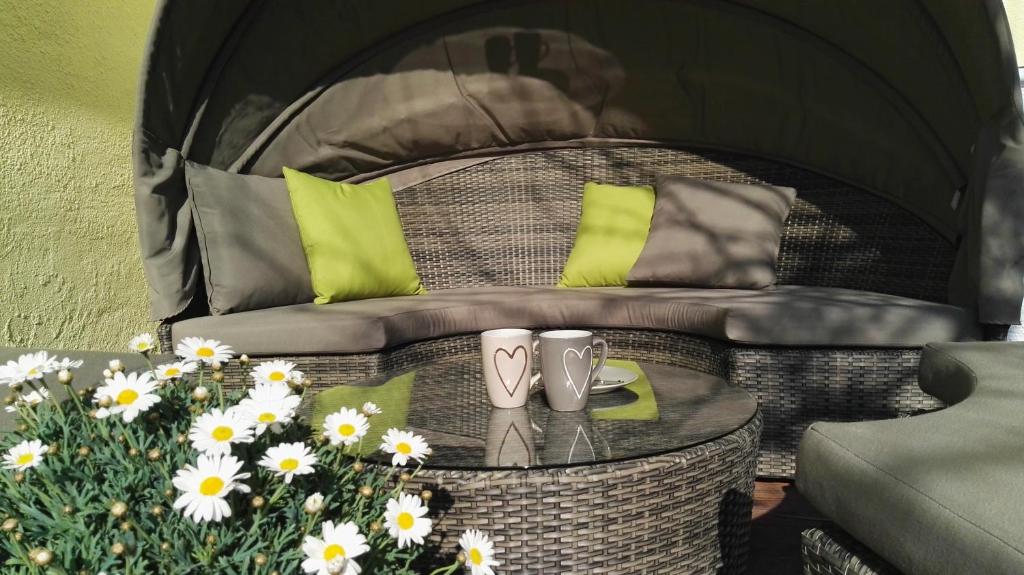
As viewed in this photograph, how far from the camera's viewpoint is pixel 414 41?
3271mm

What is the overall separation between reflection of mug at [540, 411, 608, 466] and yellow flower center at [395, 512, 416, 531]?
0.33 m

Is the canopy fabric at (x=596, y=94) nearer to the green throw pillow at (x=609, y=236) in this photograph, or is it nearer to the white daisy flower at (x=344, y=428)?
the green throw pillow at (x=609, y=236)

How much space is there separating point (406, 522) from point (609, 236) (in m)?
2.58

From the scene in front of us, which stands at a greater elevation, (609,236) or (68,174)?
(68,174)

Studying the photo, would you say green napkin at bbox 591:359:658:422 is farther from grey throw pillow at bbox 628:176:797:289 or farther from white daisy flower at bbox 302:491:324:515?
grey throw pillow at bbox 628:176:797:289

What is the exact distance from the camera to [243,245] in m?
2.52

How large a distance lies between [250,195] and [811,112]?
2387 millimetres

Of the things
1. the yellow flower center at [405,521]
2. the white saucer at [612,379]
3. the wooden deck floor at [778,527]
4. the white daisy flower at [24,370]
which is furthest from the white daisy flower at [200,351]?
the wooden deck floor at [778,527]

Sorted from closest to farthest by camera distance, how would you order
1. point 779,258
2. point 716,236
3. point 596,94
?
point 716,236 < point 779,258 < point 596,94

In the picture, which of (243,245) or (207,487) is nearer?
(207,487)

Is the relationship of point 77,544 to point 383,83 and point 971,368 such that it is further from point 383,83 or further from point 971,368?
point 383,83

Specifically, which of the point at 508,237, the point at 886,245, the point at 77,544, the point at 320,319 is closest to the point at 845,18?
the point at 886,245

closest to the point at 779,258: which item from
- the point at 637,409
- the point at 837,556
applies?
the point at 637,409

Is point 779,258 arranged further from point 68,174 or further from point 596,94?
point 68,174
